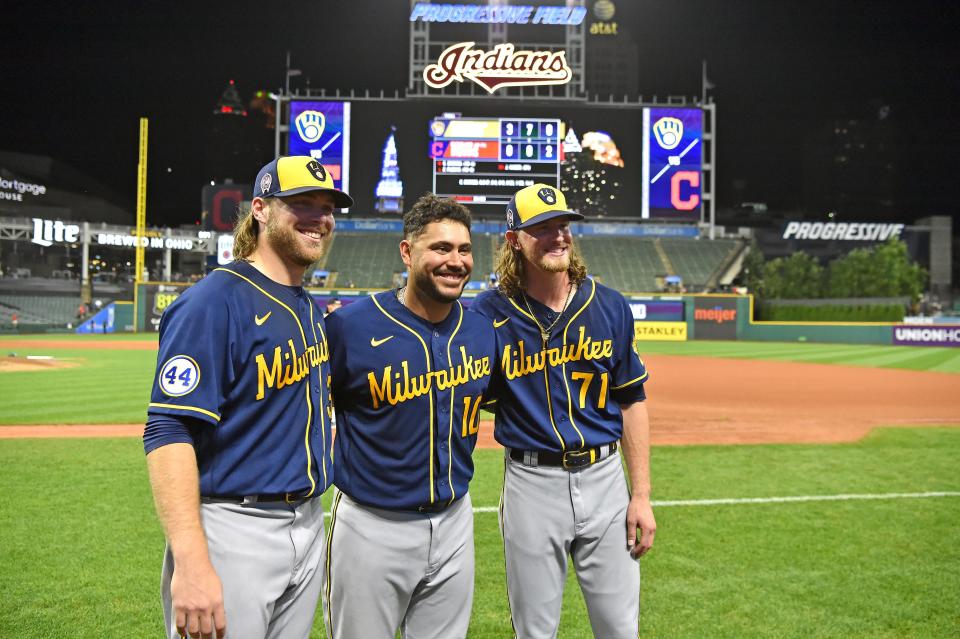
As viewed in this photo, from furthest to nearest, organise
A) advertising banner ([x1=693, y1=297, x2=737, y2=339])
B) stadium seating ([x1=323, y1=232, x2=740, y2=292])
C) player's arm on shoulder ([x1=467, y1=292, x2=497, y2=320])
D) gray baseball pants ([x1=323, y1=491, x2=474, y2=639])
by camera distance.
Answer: stadium seating ([x1=323, y1=232, x2=740, y2=292]) < advertising banner ([x1=693, y1=297, x2=737, y2=339]) < player's arm on shoulder ([x1=467, y1=292, x2=497, y2=320]) < gray baseball pants ([x1=323, y1=491, x2=474, y2=639])

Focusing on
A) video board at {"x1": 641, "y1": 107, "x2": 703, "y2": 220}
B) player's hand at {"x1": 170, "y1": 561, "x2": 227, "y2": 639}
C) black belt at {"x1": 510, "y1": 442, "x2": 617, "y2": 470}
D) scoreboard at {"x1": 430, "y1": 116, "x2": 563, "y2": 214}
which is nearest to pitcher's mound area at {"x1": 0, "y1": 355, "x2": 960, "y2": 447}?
black belt at {"x1": 510, "y1": 442, "x2": 617, "y2": 470}

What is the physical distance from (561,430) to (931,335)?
36393 mm

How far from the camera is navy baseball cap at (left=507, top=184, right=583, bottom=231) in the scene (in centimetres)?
280

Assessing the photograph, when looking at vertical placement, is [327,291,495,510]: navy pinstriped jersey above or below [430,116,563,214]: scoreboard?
below

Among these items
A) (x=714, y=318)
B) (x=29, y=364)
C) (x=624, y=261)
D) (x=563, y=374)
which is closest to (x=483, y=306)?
(x=563, y=374)

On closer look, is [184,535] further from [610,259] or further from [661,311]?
[610,259]

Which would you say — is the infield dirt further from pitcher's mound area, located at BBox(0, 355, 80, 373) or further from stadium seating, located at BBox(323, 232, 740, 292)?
stadium seating, located at BBox(323, 232, 740, 292)

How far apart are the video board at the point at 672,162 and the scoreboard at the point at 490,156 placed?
219 inches

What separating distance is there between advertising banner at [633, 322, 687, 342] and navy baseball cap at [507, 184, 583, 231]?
35.6 m

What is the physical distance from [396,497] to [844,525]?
4.70 metres

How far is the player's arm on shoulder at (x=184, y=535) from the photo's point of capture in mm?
1885

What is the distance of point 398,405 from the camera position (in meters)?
2.49

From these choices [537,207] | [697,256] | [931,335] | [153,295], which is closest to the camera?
[537,207]

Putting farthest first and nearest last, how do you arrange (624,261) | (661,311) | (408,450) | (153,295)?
(624,261) < (153,295) < (661,311) < (408,450)
